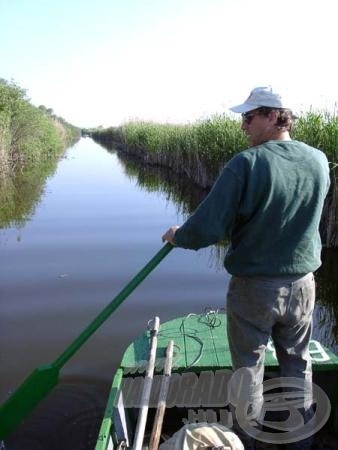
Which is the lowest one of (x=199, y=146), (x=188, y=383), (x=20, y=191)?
(x=188, y=383)

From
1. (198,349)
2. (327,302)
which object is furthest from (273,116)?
(327,302)

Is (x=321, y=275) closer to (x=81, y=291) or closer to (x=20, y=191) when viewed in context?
(x=81, y=291)

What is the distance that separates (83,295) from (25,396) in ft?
12.1

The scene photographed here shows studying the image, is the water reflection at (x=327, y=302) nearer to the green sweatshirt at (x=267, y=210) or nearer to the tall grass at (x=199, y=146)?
the green sweatshirt at (x=267, y=210)

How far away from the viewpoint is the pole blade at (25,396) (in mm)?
2893

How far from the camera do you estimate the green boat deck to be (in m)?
3.14

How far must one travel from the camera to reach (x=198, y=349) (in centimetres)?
344

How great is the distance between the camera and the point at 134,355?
3.32m

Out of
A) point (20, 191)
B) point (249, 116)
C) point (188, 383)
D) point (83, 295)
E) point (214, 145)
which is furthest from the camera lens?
point (20, 191)

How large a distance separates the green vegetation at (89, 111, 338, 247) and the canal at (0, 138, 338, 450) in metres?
1.41

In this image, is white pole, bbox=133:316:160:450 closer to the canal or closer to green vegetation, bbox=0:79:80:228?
the canal

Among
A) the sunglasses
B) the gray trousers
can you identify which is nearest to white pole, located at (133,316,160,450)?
the gray trousers

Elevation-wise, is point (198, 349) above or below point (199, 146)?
below

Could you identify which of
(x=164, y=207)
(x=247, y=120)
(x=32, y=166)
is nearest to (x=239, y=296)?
(x=247, y=120)
